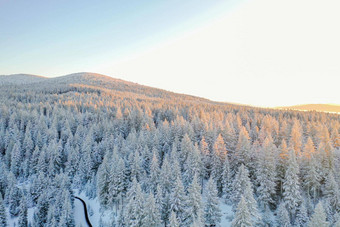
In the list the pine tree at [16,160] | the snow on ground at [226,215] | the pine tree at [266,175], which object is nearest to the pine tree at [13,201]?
the pine tree at [16,160]

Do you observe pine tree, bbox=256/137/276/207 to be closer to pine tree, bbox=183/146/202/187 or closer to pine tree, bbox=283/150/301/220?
pine tree, bbox=283/150/301/220

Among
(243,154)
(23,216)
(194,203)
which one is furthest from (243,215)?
(23,216)

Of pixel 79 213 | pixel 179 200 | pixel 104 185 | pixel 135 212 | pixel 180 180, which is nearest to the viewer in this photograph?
pixel 135 212

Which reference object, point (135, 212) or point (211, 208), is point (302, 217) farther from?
point (135, 212)

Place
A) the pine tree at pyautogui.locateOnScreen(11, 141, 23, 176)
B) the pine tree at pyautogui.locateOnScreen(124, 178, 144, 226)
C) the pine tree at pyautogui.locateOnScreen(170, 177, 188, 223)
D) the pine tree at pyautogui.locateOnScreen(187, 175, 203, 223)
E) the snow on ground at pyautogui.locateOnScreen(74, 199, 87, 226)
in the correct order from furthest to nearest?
the pine tree at pyautogui.locateOnScreen(11, 141, 23, 176) → the snow on ground at pyautogui.locateOnScreen(74, 199, 87, 226) → the pine tree at pyautogui.locateOnScreen(170, 177, 188, 223) → the pine tree at pyautogui.locateOnScreen(187, 175, 203, 223) → the pine tree at pyautogui.locateOnScreen(124, 178, 144, 226)

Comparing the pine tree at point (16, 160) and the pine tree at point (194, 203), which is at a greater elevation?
the pine tree at point (194, 203)

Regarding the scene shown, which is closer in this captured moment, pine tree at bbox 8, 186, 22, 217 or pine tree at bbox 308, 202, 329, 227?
pine tree at bbox 308, 202, 329, 227

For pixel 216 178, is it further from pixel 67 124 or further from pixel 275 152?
pixel 67 124

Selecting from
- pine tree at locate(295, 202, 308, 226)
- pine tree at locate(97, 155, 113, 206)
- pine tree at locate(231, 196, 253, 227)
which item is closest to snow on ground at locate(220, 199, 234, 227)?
pine tree at locate(295, 202, 308, 226)

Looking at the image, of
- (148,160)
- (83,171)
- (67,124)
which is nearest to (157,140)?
(148,160)

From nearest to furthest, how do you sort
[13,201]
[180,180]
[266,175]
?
[180,180], [266,175], [13,201]

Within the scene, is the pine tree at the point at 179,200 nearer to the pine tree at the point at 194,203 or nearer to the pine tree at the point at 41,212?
the pine tree at the point at 194,203
